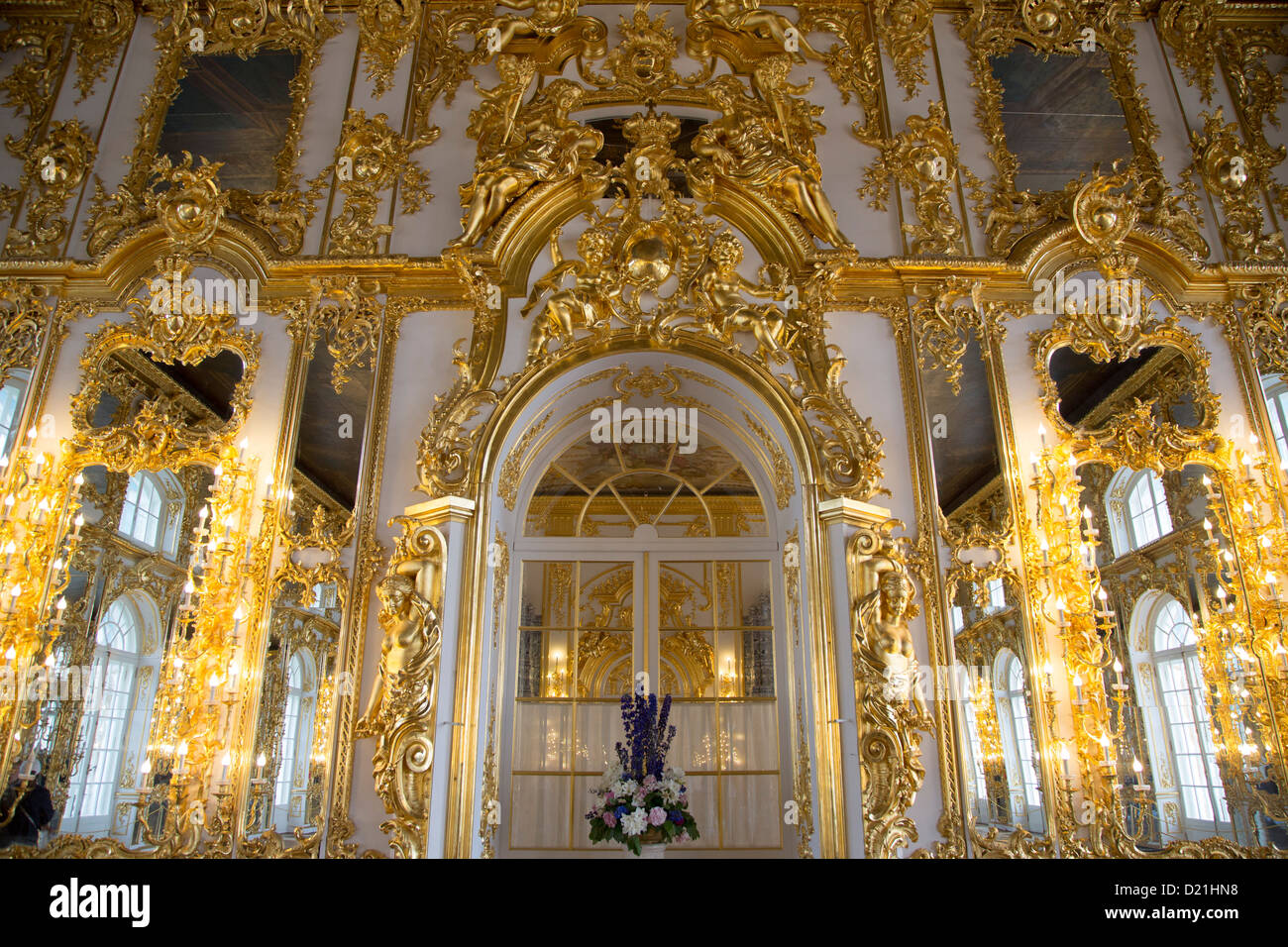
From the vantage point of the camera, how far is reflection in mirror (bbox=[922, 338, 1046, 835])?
5297 mm

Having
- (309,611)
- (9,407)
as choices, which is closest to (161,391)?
(9,407)

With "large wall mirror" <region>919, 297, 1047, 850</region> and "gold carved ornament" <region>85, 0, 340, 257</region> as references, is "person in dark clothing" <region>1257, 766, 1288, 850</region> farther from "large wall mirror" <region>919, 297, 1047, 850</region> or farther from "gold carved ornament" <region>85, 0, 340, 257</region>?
"gold carved ornament" <region>85, 0, 340, 257</region>

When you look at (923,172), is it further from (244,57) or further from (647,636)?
(244,57)

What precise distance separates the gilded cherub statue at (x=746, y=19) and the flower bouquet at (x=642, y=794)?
5734mm

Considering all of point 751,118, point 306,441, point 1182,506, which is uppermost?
point 751,118

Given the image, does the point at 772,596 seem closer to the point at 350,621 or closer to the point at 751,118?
the point at 350,621

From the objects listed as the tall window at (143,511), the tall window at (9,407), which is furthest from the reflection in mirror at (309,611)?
the tall window at (9,407)

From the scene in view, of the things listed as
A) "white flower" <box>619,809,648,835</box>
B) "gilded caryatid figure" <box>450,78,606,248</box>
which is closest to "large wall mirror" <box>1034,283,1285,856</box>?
"white flower" <box>619,809,648,835</box>

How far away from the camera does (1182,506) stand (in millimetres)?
5930

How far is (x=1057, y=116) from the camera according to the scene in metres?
7.16
